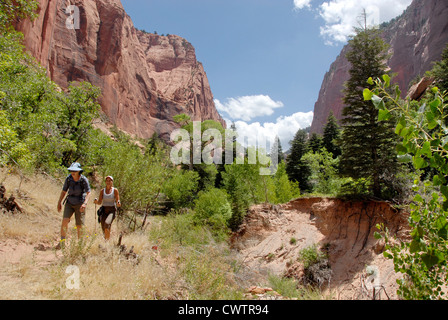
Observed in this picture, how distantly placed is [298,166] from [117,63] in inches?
2156

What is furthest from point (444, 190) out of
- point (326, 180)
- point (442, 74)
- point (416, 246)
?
point (326, 180)

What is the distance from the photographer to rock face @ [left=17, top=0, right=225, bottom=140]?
4509cm

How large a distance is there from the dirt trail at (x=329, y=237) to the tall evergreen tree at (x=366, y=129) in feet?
4.76

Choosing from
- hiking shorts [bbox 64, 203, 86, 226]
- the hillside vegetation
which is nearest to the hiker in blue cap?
hiking shorts [bbox 64, 203, 86, 226]

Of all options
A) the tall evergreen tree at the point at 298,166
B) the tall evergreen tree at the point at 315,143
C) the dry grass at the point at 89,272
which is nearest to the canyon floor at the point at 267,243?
the dry grass at the point at 89,272

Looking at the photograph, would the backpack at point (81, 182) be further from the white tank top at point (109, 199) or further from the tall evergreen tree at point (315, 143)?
the tall evergreen tree at point (315, 143)

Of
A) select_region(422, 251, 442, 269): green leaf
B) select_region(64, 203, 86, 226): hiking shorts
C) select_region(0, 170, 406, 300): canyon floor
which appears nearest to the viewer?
select_region(422, 251, 442, 269): green leaf

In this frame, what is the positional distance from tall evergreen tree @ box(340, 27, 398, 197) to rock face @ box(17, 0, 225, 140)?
42.4 metres

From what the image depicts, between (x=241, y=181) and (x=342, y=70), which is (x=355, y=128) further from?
(x=342, y=70)

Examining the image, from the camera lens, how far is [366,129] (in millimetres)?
10727

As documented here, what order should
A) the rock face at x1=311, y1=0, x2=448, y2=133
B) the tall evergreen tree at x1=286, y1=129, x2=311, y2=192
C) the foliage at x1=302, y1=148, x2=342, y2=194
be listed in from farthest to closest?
the rock face at x1=311, y1=0, x2=448, y2=133 → the tall evergreen tree at x1=286, y1=129, x2=311, y2=192 → the foliage at x1=302, y1=148, x2=342, y2=194

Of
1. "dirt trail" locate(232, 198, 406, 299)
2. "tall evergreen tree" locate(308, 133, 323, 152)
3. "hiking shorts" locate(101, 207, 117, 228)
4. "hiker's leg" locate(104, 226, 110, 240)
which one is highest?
"tall evergreen tree" locate(308, 133, 323, 152)

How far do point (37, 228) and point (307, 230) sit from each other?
12.1 metres
